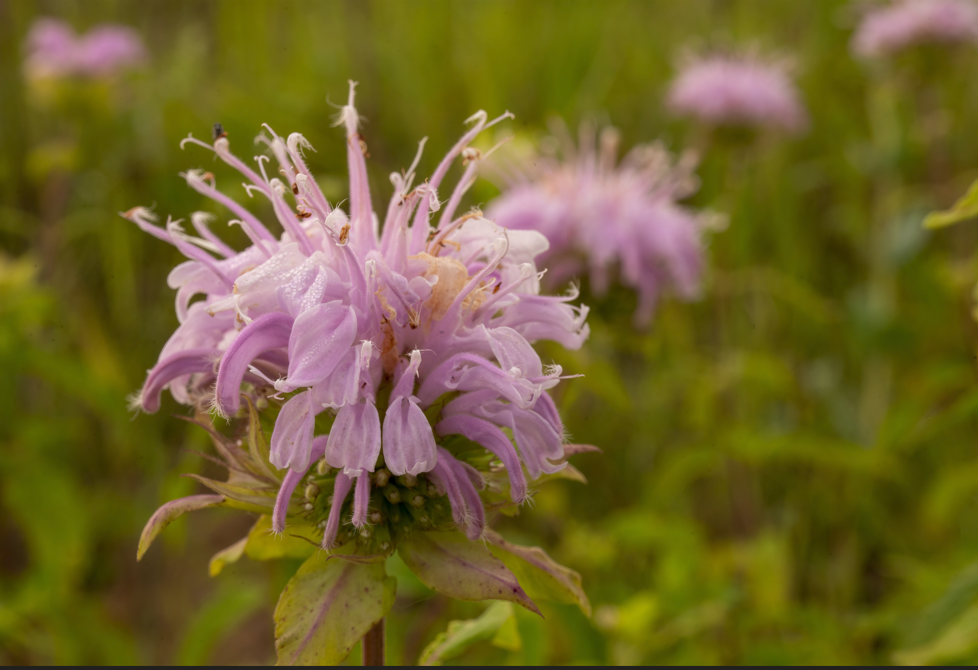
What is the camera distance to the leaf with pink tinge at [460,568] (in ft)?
2.12

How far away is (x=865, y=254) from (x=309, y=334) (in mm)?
2231

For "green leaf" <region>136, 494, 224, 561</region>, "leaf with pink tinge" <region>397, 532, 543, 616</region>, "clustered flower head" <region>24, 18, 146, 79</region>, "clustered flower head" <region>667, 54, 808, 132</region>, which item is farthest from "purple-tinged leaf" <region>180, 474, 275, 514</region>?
"clustered flower head" <region>24, 18, 146, 79</region>

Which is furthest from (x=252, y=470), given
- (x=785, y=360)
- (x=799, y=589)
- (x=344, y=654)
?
(x=785, y=360)

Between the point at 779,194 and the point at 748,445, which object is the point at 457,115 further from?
the point at 748,445

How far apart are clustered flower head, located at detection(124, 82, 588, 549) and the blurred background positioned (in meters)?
0.51

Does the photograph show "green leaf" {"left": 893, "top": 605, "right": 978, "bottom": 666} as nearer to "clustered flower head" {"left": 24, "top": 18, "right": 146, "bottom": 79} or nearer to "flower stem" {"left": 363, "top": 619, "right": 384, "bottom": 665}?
"flower stem" {"left": 363, "top": 619, "right": 384, "bottom": 665}

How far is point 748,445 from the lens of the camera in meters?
1.57

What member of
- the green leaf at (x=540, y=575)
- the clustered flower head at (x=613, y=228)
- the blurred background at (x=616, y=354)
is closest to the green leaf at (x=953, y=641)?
the blurred background at (x=616, y=354)

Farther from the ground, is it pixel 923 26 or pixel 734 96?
pixel 923 26

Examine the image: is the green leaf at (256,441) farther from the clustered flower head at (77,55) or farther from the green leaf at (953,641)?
the clustered flower head at (77,55)

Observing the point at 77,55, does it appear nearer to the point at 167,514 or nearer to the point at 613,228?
the point at 613,228

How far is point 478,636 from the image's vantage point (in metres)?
0.80

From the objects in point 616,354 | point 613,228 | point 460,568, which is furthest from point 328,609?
point 616,354

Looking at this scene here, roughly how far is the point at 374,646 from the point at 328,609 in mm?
118
